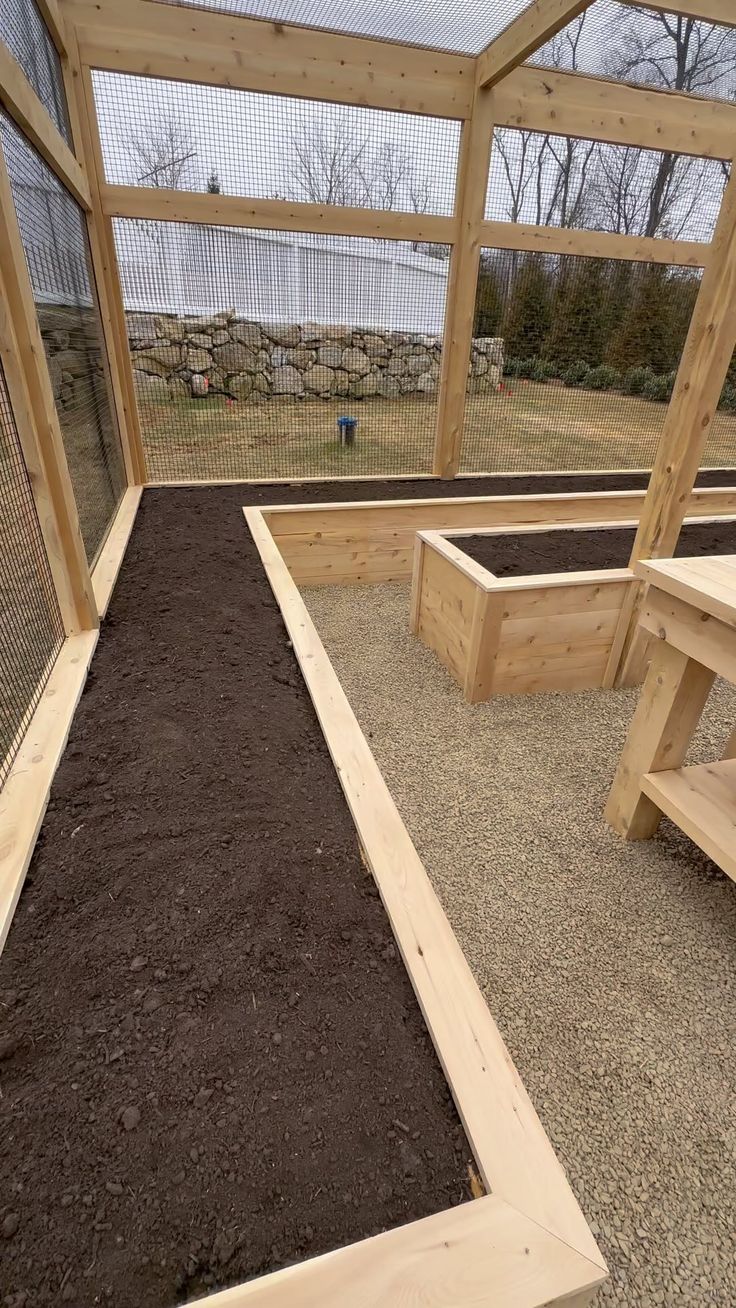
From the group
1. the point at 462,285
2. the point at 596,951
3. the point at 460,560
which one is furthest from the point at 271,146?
the point at 596,951

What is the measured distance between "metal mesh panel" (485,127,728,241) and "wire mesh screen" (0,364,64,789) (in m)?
3.41

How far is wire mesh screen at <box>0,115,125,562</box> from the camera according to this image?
1865 millimetres

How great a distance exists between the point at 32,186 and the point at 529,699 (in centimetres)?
254

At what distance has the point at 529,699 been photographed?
2.38 metres

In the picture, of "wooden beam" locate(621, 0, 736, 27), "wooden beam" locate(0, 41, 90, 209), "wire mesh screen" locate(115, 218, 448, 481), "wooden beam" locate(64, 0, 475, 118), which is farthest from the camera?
"wire mesh screen" locate(115, 218, 448, 481)

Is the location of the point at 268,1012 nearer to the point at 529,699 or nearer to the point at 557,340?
the point at 529,699

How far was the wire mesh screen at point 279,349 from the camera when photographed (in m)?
3.40

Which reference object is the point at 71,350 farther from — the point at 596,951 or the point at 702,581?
the point at 596,951

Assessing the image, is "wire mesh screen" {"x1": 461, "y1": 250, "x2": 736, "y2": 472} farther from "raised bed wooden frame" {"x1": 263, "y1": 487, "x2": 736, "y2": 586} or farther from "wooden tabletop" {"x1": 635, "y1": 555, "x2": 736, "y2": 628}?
"wooden tabletop" {"x1": 635, "y1": 555, "x2": 736, "y2": 628}

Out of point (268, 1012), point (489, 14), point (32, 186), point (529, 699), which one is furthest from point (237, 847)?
point (489, 14)

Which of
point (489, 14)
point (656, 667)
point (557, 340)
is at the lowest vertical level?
point (656, 667)

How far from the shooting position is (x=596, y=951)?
1.36 m

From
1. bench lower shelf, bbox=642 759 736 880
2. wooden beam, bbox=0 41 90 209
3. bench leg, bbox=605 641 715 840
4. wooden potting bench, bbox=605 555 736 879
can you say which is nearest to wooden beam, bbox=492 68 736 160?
wooden beam, bbox=0 41 90 209

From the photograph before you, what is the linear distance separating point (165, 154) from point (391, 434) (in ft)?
6.76
